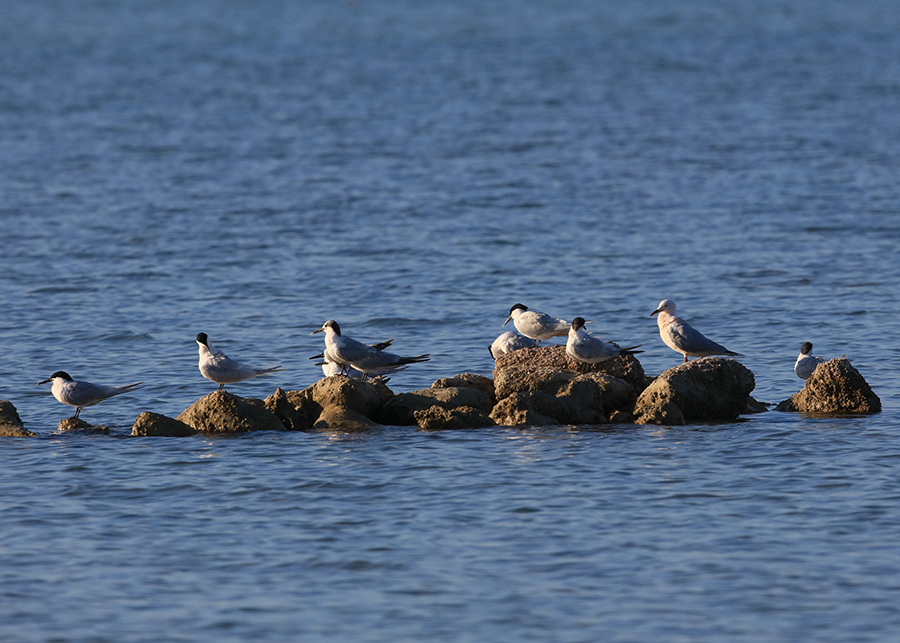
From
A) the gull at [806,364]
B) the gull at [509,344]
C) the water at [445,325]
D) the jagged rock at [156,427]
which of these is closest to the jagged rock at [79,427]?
the water at [445,325]

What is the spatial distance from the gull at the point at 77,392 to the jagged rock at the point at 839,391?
31.0 feet

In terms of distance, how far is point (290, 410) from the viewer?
17203 mm

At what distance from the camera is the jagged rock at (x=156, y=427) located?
1672 centimetres

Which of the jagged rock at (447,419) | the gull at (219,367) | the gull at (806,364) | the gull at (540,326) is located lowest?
the jagged rock at (447,419)

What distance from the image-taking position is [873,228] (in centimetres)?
3334

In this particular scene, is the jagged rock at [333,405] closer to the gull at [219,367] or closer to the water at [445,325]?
the water at [445,325]

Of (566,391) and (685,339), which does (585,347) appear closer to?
(566,391)

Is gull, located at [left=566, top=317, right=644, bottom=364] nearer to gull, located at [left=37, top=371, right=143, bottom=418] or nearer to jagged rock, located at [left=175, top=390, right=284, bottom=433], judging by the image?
jagged rock, located at [left=175, top=390, right=284, bottom=433]

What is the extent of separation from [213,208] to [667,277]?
16.3 metres

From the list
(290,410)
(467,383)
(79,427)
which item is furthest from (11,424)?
(467,383)

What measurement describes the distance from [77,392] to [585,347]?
6881mm

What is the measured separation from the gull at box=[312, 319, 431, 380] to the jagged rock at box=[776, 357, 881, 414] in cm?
556

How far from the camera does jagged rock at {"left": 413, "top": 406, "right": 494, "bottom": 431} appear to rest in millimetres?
16781

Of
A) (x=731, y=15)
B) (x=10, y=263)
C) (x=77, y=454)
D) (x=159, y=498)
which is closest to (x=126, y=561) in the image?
(x=159, y=498)
